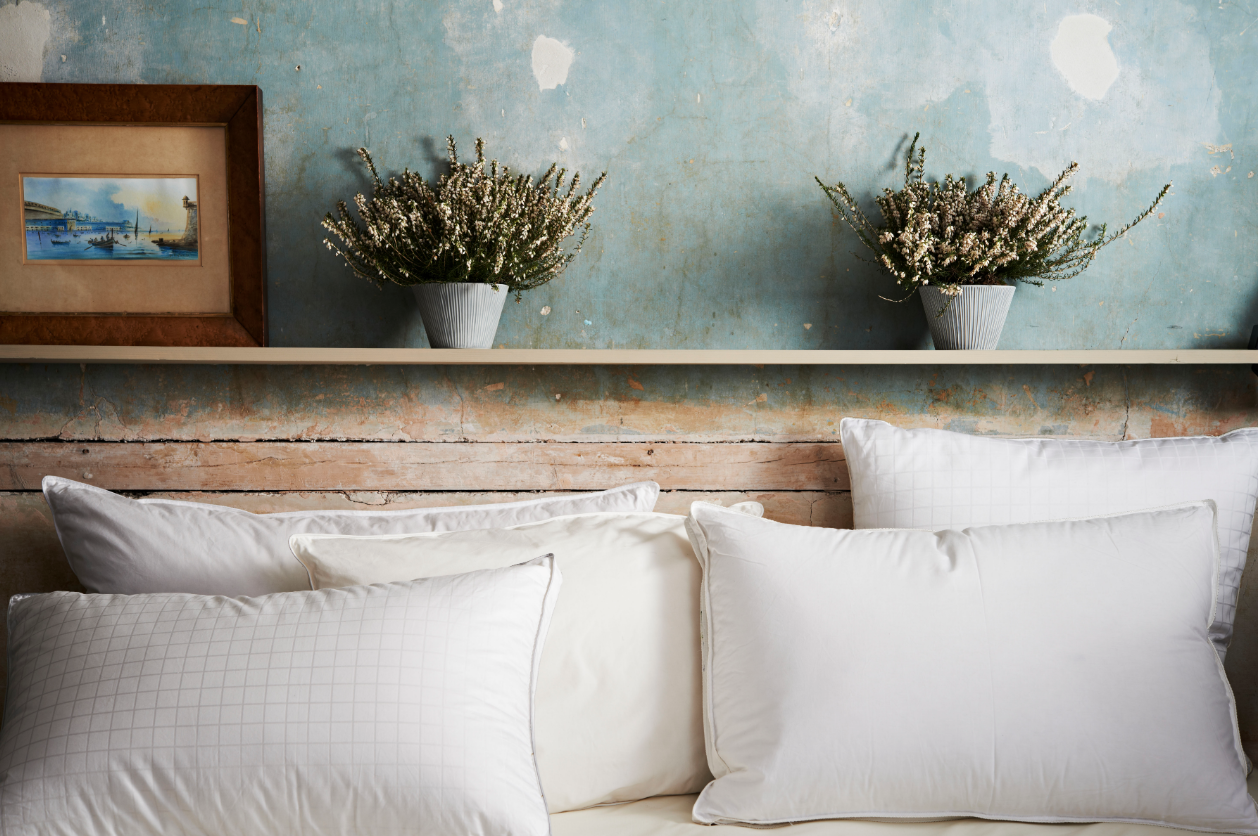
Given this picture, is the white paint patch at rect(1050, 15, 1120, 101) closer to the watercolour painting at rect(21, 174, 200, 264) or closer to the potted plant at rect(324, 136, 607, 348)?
the potted plant at rect(324, 136, 607, 348)

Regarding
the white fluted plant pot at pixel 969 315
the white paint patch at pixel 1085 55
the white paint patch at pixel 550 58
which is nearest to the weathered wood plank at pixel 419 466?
the white fluted plant pot at pixel 969 315

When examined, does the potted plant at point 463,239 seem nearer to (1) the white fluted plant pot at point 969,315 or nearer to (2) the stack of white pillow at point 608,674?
(2) the stack of white pillow at point 608,674

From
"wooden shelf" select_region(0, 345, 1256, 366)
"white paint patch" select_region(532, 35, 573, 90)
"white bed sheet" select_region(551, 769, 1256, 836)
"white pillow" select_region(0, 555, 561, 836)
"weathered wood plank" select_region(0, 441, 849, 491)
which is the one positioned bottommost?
"white bed sheet" select_region(551, 769, 1256, 836)

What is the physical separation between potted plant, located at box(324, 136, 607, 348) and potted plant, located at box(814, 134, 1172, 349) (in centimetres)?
56

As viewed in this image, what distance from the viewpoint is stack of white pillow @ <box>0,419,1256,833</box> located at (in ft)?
2.86

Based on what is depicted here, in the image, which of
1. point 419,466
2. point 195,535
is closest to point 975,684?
point 419,466

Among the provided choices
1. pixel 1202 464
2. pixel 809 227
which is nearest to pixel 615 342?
pixel 809 227

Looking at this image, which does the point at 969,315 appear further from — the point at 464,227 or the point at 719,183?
the point at 464,227

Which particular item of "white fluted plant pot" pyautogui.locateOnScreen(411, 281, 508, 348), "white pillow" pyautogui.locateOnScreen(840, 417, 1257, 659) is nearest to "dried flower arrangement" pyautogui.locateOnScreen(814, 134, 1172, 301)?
"white pillow" pyautogui.locateOnScreen(840, 417, 1257, 659)

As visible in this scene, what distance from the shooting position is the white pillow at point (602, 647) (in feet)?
3.49

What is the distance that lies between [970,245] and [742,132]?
1.61ft

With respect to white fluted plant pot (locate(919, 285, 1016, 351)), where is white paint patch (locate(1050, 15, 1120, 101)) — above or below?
above

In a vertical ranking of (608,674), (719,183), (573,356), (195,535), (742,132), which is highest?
(742,132)

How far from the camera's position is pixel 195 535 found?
1.22 m
